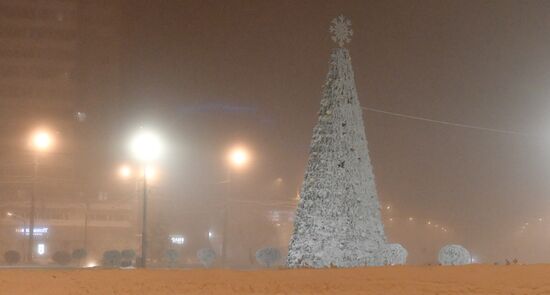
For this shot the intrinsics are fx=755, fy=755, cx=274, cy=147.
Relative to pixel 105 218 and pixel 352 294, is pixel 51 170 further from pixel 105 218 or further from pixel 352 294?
pixel 352 294

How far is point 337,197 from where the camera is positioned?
21.4 meters

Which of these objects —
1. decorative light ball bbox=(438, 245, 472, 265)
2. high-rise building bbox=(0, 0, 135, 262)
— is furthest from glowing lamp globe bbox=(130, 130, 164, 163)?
high-rise building bbox=(0, 0, 135, 262)

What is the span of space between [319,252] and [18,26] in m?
84.6

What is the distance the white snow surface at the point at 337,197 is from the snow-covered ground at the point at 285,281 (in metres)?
3.25

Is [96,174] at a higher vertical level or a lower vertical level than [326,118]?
higher

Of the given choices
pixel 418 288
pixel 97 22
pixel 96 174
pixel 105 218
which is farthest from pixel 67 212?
pixel 418 288

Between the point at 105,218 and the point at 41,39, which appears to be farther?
the point at 41,39

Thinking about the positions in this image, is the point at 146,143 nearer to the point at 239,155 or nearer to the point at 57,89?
the point at 239,155

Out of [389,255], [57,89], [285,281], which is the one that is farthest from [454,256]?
[57,89]

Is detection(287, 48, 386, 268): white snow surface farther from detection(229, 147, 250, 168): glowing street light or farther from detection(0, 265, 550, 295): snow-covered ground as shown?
detection(229, 147, 250, 168): glowing street light

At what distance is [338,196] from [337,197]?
2.0 inches

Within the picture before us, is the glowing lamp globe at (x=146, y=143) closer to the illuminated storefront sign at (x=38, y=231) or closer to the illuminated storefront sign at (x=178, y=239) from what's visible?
the illuminated storefront sign at (x=178, y=239)

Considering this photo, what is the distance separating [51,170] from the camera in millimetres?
93188

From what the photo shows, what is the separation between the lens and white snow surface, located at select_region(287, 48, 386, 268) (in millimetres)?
21344
